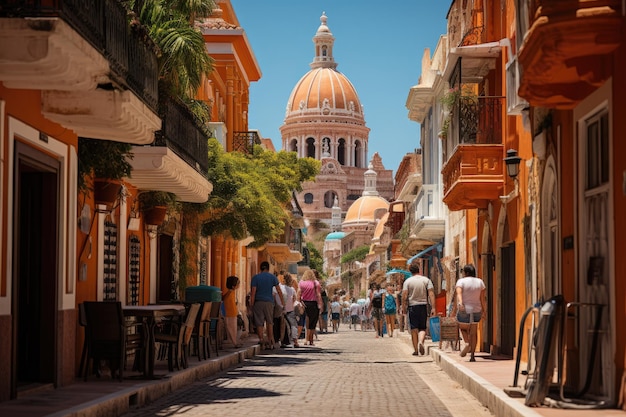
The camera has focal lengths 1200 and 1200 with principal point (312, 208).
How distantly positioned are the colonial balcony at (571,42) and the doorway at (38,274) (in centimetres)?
575

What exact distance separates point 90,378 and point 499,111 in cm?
1053

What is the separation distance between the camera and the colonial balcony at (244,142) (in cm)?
3862

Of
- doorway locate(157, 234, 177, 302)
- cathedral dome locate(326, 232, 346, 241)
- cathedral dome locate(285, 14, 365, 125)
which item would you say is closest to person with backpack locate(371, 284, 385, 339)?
doorway locate(157, 234, 177, 302)

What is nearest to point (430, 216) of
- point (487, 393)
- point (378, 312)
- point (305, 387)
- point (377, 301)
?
point (377, 301)

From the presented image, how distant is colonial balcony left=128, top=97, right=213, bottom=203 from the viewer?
18984mm

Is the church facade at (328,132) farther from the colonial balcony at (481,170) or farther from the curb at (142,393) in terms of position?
the curb at (142,393)

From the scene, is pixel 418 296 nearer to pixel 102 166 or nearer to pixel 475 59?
pixel 475 59

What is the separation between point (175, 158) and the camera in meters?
19.8

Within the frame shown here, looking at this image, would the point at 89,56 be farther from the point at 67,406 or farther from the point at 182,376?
the point at 182,376

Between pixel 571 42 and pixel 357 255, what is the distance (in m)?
148

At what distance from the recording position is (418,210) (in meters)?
43.3

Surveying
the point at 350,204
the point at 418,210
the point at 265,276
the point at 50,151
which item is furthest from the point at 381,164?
the point at 50,151

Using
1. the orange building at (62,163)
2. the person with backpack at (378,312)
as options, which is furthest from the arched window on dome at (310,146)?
the orange building at (62,163)

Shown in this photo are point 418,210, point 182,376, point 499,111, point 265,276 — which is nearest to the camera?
point 182,376
